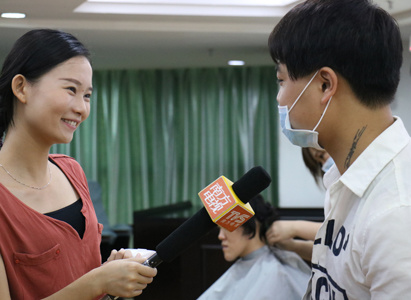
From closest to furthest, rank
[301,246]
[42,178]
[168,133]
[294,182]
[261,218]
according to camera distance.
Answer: [42,178] < [301,246] < [261,218] < [294,182] < [168,133]

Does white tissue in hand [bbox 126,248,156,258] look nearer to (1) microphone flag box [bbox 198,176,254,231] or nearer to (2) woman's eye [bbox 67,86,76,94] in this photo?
(1) microphone flag box [bbox 198,176,254,231]

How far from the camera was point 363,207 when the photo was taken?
108cm

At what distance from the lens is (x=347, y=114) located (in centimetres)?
118

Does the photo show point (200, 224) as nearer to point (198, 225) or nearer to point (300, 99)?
point (198, 225)

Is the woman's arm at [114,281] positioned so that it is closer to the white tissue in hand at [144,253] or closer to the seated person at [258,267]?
the white tissue in hand at [144,253]

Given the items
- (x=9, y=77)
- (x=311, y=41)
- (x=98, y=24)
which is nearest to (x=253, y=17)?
(x=98, y=24)

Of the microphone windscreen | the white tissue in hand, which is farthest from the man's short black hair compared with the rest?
the white tissue in hand

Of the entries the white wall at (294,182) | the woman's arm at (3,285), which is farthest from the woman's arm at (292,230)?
the white wall at (294,182)

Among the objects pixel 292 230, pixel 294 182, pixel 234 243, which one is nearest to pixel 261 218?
pixel 234 243

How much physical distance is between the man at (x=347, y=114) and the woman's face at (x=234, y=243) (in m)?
1.92

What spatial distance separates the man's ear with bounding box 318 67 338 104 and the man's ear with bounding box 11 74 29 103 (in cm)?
79

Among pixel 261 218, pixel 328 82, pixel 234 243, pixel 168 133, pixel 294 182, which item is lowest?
pixel 294 182

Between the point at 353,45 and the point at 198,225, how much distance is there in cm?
49

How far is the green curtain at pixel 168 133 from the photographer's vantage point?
6.28 meters
